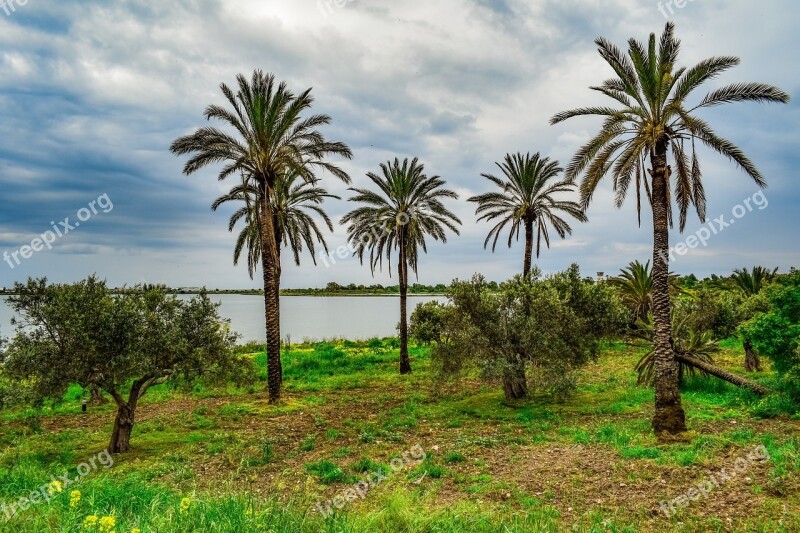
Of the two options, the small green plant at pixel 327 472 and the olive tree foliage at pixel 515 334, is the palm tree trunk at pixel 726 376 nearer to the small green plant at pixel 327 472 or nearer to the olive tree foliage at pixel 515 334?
the olive tree foliage at pixel 515 334

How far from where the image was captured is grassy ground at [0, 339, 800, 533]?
755cm

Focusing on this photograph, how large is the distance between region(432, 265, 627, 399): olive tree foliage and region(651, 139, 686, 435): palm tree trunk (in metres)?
4.59

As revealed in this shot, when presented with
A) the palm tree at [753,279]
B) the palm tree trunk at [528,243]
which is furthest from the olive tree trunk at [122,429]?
the palm tree at [753,279]

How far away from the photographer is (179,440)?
15.8 metres

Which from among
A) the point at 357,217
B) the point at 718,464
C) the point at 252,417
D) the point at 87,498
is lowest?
the point at 252,417

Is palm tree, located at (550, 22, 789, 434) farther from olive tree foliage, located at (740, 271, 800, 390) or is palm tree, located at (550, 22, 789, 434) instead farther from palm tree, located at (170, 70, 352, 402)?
palm tree, located at (170, 70, 352, 402)

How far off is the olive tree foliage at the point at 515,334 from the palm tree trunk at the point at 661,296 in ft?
15.1

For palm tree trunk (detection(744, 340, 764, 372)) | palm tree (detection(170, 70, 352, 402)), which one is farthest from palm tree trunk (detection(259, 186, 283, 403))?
palm tree trunk (detection(744, 340, 764, 372))

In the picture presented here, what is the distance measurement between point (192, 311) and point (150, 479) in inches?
223

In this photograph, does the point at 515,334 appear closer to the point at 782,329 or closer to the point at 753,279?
the point at 782,329

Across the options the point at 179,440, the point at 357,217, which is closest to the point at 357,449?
the point at 179,440

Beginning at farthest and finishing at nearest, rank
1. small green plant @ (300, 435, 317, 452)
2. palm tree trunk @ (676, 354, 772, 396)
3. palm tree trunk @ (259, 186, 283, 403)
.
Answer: palm tree trunk @ (259, 186, 283, 403)
palm tree trunk @ (676, 354, 772, 396)
small green plant @ (300, 435, 317, 452)

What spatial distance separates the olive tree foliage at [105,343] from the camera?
42.7 ft

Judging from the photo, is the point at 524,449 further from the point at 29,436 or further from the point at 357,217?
the point at 357,217
